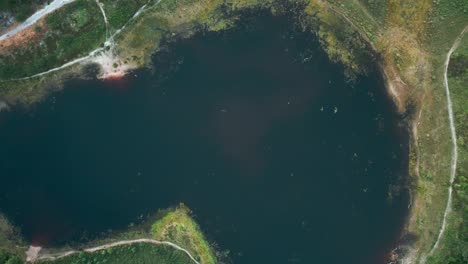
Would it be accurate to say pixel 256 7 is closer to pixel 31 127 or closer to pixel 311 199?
pixel 311 199

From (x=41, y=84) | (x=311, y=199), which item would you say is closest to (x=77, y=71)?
(x=41, y=84)

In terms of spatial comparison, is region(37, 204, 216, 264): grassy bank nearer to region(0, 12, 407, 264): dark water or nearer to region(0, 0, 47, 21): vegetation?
region(0, 12, 407, 264): dark water

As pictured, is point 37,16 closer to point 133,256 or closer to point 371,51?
point 133,256

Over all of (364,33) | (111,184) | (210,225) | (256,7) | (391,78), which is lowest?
(210,225)

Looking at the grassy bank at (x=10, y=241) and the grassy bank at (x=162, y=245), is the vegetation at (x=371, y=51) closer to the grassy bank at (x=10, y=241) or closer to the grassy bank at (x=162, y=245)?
the grassy bank at (x=162, y=245)

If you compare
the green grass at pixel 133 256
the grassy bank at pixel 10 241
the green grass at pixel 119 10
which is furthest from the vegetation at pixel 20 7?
the green grass at pixel 133 256

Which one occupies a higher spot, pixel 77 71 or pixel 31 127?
pixel 77 71

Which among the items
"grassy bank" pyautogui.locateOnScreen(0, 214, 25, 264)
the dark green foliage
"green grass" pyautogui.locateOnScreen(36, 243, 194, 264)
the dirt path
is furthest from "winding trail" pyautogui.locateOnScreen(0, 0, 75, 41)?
the dirt path
